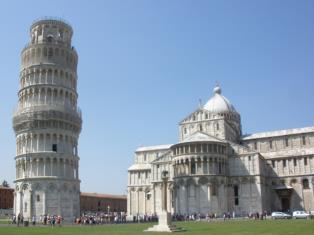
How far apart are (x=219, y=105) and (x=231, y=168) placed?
15.7m

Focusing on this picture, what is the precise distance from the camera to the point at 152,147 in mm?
93062

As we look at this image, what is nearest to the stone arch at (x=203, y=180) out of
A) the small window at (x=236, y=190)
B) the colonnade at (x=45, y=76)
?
the small window at (x=236, y=190)

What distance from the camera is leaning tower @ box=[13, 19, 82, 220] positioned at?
195 feet

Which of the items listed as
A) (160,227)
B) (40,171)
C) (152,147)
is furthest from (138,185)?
(160,227)

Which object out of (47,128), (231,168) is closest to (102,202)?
(231,168)

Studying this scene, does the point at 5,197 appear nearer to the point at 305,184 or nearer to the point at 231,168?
the point at 231,168

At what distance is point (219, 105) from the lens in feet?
272

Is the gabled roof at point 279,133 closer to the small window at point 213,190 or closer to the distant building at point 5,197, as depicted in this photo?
the small window at point 213,190

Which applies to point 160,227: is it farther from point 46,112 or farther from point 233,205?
point 233,205

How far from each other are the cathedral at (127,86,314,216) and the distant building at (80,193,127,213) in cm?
4583

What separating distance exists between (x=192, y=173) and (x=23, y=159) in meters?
25.8

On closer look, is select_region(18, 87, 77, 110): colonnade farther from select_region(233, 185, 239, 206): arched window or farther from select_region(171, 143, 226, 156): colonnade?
select_region(233, 185, 239, 206): arched window

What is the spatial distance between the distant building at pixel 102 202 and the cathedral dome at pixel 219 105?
154 ft

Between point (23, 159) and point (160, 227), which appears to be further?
point (23, 159)
